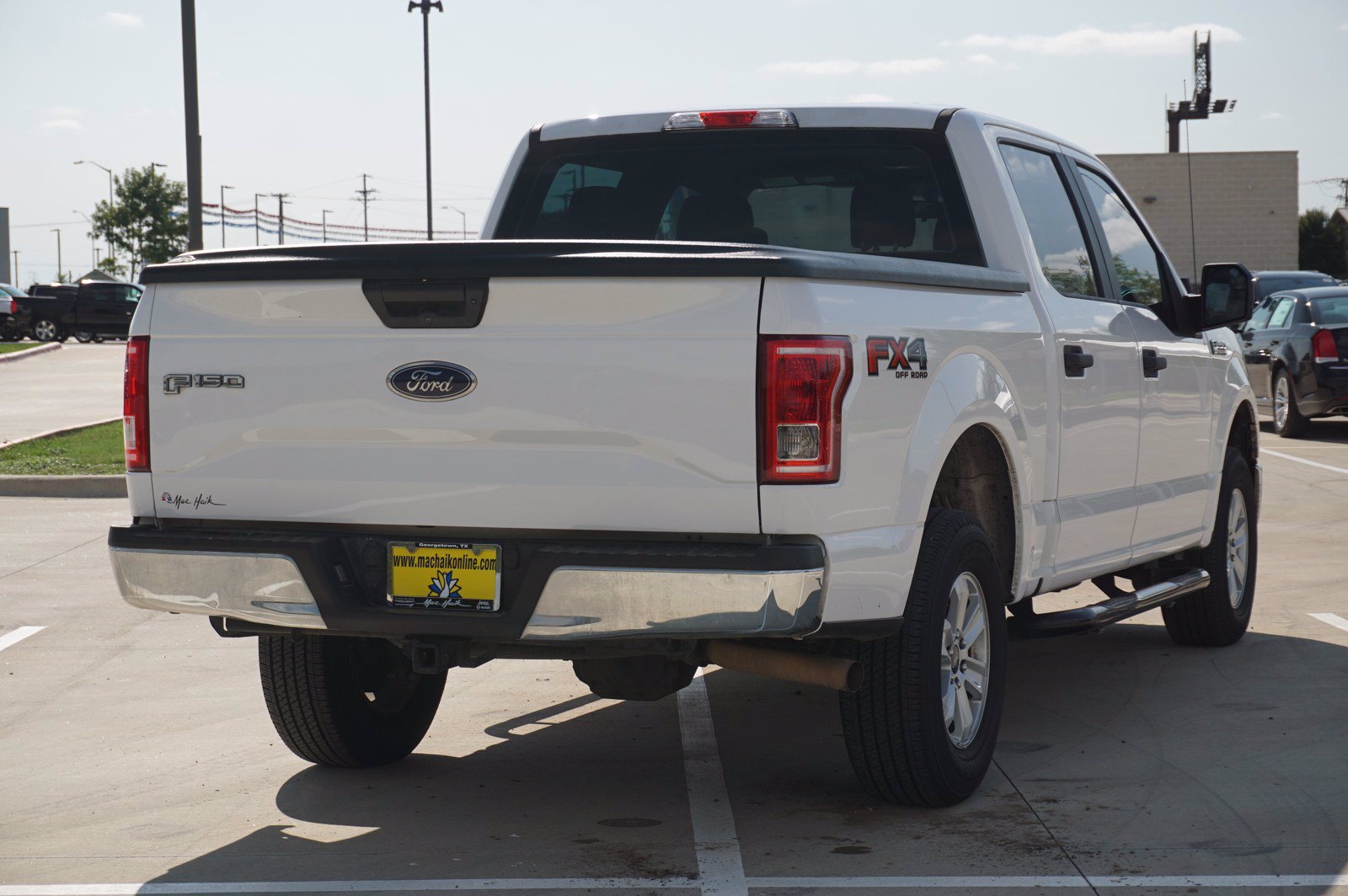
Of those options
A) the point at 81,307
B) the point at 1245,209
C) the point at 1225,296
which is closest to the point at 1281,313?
the point at 1225,296

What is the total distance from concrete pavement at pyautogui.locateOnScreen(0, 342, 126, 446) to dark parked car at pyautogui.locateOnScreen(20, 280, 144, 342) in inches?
286

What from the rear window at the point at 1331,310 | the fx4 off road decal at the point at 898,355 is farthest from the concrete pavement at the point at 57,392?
the fx4 off road decal at the point at 898,355

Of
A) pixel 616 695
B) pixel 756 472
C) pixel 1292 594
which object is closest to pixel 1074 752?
pixel 616 695

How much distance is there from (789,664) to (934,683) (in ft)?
1.43

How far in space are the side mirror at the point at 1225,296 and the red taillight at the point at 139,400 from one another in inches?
170

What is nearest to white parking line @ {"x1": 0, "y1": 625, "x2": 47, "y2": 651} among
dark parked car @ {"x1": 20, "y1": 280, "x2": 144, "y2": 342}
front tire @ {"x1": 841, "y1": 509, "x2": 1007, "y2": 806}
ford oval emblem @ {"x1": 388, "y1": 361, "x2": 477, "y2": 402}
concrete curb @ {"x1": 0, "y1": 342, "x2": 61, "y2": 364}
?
ford oval emblem @ {"x1": 388, "y1": 361, "x2": 477, "y2": 402}

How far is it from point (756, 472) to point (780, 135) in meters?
2.28

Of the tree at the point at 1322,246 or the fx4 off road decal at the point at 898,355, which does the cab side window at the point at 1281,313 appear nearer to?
the fx4 off road decal at the point at 898,355

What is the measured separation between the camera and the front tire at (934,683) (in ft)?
15.0

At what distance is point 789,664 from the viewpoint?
4.51 meters

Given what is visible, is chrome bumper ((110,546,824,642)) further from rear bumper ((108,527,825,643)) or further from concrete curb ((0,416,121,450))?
concrete curb ((0,416,121,450))

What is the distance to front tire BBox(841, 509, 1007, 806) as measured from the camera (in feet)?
15.0

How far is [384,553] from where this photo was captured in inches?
171

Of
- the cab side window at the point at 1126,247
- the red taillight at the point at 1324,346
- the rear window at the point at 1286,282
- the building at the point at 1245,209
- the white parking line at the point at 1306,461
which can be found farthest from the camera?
the building at the point at 1245,209
